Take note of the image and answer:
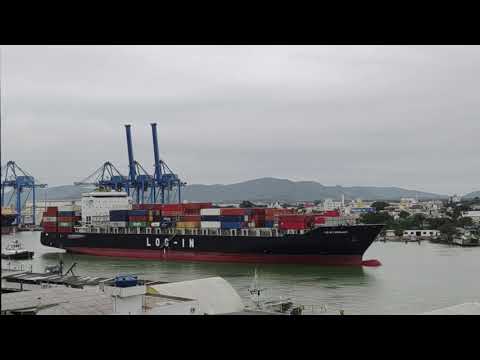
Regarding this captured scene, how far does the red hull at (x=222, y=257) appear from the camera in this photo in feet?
36.7

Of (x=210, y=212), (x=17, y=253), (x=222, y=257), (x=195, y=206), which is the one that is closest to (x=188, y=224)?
(x=195, y=206)

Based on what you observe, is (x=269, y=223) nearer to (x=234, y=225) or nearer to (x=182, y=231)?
(x=234, y=225)

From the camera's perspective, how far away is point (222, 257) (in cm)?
1239

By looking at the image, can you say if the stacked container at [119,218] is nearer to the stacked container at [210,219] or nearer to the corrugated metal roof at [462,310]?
the stacked container at [210,219]

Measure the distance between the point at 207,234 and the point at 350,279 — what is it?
15.9 feet

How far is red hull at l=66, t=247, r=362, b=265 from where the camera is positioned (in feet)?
36.7

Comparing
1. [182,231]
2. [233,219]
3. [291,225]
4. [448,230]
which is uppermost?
[233,219]

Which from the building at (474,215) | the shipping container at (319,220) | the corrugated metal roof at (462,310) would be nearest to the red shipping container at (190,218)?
the shipping container at (319,220)

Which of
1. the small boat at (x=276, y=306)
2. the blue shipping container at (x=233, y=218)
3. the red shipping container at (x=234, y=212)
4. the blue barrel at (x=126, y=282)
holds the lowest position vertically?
the small boat at (x=276, y=306)

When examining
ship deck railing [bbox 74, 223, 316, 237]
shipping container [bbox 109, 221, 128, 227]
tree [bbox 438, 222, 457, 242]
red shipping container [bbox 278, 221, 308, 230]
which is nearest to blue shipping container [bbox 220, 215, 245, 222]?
ship deck railing [bbox 74, 223, 316, 237]

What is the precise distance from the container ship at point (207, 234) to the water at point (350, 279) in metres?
0.48

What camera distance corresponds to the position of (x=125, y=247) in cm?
1403
